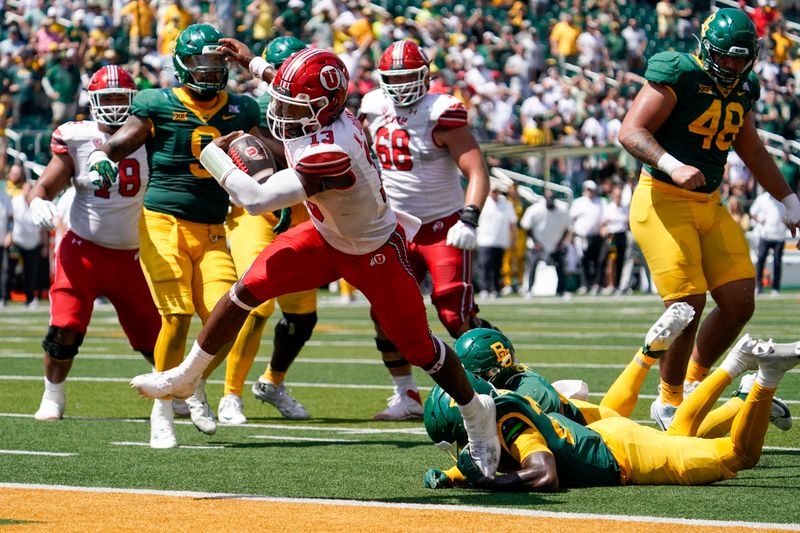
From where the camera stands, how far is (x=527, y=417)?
5.45m

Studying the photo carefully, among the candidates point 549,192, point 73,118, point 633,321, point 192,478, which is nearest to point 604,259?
point 549,192

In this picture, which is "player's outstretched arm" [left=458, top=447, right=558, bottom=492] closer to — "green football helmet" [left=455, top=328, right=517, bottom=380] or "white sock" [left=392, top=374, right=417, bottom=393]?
"green football helmet" [left=455, top=328, right=517, bottom=380]

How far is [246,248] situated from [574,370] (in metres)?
3.37

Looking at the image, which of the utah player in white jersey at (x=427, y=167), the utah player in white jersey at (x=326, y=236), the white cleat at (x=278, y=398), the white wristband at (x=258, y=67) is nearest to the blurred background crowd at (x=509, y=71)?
the white cleat at (x=278, y=398)

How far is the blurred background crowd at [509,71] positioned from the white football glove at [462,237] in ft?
42.3

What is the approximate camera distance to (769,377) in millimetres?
5266

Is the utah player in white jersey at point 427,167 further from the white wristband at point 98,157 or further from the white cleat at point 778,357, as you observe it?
the white cleat at point 778,357

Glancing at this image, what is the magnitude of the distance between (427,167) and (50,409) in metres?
2.51

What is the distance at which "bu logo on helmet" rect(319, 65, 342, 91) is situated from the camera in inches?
210

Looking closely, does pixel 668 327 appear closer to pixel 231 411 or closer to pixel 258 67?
pixel 258 67

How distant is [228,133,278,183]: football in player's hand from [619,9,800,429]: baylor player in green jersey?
6.66ft

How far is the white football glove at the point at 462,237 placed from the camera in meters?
7.23

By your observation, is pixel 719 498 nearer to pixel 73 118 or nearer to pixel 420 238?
pixel 420 238

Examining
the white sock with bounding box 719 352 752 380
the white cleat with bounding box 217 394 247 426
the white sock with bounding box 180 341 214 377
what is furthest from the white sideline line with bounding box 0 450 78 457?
the white sock with bounding box 719 352 752 380
